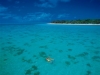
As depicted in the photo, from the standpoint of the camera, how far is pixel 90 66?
7449mm

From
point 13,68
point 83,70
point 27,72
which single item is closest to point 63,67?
point 83,70

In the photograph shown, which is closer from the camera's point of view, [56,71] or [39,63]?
[56,71]

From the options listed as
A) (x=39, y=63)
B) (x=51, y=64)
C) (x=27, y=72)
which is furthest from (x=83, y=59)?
(x=27, y=72)

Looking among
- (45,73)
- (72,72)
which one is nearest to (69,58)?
(72,72)

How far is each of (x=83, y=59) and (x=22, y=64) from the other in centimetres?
451

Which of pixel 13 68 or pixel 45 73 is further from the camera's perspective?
pixel 13 68

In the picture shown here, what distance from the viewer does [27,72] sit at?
6.51m

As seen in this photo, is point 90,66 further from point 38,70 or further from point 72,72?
point 38,70

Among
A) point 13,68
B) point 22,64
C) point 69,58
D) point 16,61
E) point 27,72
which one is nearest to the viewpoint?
point 27,72

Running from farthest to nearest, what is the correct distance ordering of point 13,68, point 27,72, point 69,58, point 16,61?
point 69,58 → point 16,61 → point 13,68 → point 27,72

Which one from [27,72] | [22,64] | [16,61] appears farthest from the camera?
[16,61]

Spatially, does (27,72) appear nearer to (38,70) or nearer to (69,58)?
(38,70)

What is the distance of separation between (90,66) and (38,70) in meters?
3.38

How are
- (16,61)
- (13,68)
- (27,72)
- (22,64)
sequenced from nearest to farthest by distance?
(27,72) → (13,68) → (22,64) → (16,61)
